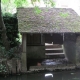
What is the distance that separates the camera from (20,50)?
12.4m

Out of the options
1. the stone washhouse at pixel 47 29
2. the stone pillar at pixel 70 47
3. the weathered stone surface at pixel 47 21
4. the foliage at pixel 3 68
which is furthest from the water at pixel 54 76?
the weathered stone surface at pixel 47 21

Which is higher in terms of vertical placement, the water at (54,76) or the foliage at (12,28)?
the foliage at (12,28)

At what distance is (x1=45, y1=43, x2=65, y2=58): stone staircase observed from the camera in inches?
602

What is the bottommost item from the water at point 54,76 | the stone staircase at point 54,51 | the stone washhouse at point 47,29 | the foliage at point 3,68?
the water at point 54,76

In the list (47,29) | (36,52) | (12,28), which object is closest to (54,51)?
(36,52)

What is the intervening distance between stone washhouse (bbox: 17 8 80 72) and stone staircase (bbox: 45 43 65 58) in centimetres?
51

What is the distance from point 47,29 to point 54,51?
15.9 feet

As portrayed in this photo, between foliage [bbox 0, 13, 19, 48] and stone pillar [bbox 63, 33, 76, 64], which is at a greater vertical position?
foliage [bbox 0, 13, 19, 48]

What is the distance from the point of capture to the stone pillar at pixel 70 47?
1309cm

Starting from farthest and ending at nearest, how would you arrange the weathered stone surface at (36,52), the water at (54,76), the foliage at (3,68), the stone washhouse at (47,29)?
the weathered stone surface at (36,52), the stone washhouse at (47,29), the foliage at (3,68), the water at (54,76)

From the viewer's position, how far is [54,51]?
52.6ft

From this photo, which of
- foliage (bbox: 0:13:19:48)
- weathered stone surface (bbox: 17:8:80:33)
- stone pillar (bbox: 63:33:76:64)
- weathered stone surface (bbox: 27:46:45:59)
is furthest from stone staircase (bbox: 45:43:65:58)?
weathered stone surface (bbox: 17:8:80:33)

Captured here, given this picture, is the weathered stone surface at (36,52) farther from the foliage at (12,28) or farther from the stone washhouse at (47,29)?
the foliage at (12,28)

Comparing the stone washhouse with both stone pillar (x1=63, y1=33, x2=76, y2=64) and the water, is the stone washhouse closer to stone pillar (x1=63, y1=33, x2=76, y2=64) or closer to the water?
stone pillar (x1=63, y1=33, x2=76, y2=64)
